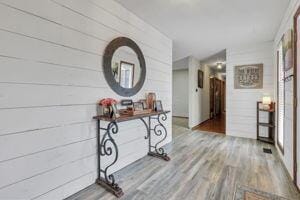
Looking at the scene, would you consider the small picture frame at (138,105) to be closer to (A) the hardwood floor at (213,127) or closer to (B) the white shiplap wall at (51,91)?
(B) the white shiplap wall at (51,91)

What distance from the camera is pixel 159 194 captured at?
1.85m

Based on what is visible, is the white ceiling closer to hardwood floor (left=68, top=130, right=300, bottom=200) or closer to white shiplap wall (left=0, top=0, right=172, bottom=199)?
white shiplap wall (left=0, top=0, right=172, bottom=199)

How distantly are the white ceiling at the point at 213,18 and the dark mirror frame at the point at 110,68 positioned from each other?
51 cm

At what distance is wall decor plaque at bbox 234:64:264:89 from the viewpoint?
13.4ft

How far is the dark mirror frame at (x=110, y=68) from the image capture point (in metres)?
2.19

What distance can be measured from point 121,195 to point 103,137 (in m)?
0.66

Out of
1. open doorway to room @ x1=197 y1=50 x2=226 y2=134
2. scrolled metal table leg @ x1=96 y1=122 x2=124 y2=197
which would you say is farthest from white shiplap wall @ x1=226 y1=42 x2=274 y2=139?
scrolled metal table leg @ x1=96 y1=122 x2=124 y2=197

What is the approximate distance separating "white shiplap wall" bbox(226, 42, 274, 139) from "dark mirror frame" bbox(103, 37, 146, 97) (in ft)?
9.13


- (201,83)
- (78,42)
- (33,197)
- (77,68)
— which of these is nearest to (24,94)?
(77,68)

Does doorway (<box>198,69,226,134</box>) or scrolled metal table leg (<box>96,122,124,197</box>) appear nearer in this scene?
scrolled metal table leg (<box>96,122,124,197</box>)

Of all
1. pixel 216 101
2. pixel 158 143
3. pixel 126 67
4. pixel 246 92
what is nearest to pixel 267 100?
pixel 246 92

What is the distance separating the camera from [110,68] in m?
2.23

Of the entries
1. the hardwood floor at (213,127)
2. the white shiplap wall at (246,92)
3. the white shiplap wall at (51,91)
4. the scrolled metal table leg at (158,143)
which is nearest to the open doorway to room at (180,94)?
the hardwood floor at (213,127)

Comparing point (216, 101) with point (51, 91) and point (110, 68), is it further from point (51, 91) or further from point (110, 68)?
point (51, 91)
